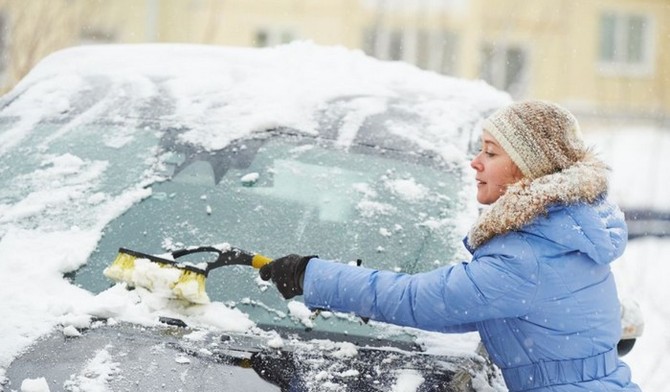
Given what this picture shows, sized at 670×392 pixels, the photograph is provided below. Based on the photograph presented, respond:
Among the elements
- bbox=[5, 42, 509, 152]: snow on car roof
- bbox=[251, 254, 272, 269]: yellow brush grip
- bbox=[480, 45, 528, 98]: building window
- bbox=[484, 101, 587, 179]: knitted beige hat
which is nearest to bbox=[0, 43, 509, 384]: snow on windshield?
bbox=[5, 42, 509, 152]: snow on car roof

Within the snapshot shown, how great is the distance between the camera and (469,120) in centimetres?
343

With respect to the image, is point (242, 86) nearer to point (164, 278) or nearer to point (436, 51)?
point (164, 278)

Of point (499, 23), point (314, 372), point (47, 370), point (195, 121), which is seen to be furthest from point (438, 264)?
point (499, 23)

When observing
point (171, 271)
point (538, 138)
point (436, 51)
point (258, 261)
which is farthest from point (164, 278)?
point (436, 51)

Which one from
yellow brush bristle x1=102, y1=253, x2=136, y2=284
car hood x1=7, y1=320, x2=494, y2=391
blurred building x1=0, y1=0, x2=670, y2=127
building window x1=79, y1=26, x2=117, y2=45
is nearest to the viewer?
car hood x1=7, y1=320, x2=494, y2=391

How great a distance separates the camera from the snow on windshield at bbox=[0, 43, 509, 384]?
2418 millimetres

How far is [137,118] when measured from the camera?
3215mm

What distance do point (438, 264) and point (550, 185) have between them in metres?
0.60

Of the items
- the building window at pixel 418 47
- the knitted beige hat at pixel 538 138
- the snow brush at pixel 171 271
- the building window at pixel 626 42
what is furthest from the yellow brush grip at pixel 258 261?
the building window at pixel 626 42

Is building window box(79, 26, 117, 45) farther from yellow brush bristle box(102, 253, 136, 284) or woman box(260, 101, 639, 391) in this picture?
woman box(260, 101, 639, 391)

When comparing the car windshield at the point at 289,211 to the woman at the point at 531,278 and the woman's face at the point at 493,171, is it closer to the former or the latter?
the woman at the point at 531,278

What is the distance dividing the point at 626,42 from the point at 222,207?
67.4 feet

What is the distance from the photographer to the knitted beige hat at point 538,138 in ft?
7.76

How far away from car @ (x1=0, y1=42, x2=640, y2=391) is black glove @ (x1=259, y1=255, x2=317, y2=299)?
0.44 ft
